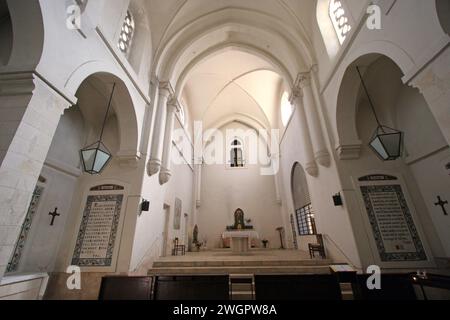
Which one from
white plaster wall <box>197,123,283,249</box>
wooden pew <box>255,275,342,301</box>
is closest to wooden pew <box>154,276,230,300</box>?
wooden pew <box>255,275,342,301</box>

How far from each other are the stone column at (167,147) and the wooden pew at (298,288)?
445 centimetres

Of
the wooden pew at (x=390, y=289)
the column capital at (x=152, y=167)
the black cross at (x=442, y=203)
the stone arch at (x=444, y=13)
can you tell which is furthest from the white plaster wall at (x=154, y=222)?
the black cross at (x=442, y=203)

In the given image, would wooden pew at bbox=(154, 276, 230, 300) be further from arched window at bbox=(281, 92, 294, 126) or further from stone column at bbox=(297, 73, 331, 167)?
arched window at bbox=(281, 92, 294, 126)

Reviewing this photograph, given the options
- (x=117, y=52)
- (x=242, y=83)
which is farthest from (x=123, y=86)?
(x=242, y=83)

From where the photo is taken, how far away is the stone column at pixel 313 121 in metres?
5.30

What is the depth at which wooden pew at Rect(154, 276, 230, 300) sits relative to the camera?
7.66 feet

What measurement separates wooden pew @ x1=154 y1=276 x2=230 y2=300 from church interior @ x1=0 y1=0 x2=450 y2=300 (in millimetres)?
16

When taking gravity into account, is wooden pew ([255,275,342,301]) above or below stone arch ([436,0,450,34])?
below

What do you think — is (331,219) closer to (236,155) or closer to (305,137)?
(305,137)

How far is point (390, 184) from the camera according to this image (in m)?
4.69

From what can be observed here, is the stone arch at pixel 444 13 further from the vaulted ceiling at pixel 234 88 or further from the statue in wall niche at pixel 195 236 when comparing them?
the statue in wall niche at pixel 195 236

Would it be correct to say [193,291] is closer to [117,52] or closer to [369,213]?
[369,213]

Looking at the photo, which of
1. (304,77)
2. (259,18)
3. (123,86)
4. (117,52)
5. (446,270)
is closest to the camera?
(446,270)
